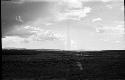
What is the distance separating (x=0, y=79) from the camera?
437 cm
